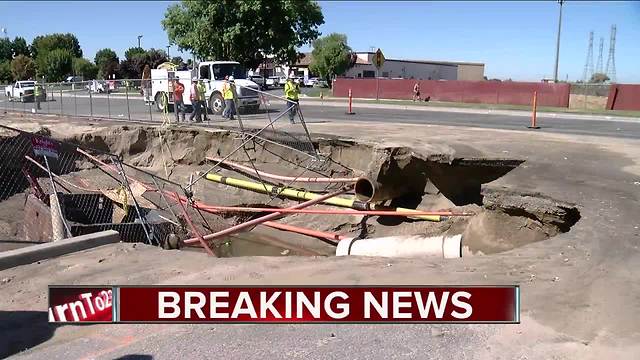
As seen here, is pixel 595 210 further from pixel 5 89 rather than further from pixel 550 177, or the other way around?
pixel 5 89

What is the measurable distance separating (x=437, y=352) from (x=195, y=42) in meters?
44.6

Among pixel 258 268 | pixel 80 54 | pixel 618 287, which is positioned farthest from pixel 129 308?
pixel 80 54

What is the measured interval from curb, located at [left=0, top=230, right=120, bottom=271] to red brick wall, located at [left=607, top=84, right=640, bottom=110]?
3310 cm

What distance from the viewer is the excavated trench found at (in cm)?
930

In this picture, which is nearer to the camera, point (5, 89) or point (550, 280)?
point (550, 280)

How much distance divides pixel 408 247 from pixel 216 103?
16.5 meters

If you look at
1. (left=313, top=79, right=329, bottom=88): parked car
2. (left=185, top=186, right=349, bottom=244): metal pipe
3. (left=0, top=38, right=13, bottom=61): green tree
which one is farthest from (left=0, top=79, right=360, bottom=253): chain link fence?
(left=0, top=38, right=13, bottom=61): green tree

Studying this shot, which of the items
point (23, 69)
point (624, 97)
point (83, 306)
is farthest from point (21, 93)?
point (23, 69)

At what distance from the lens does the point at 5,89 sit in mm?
29922

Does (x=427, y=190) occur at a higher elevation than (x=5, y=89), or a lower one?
lower

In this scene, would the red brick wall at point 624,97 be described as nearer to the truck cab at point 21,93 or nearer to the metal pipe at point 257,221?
the metal pipe at point 257,221

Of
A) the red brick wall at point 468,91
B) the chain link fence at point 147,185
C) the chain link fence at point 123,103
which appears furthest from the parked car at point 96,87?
the red brick wall at point 468,91

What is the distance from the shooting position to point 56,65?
8556 centimetres

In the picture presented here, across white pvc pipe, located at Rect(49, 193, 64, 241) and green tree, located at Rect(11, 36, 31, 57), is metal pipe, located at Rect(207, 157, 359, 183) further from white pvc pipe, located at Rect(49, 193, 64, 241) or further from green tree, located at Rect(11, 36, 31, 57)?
green tree, located at Rect(11, 36, 31, 57)
